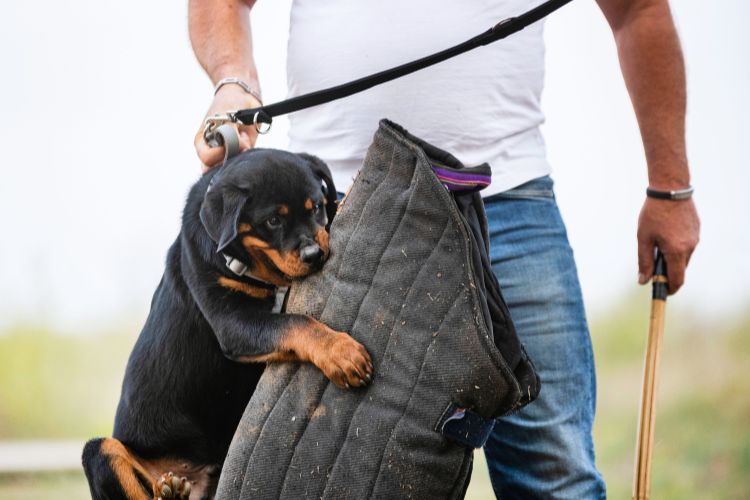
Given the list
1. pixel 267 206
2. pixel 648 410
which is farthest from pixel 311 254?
pixel 648 410

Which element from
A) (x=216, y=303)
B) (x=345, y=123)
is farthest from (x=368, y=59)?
(x=216, y=303)

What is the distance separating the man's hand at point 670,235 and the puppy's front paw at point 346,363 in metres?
0.82

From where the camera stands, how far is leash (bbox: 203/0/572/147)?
171 cm

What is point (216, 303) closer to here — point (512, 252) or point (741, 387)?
point (512, 252)

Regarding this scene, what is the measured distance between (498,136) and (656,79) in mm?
389

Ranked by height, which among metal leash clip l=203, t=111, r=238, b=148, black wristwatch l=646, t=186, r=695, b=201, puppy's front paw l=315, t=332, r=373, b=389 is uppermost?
metal leash clip l=203, t=111, r=238, b=148

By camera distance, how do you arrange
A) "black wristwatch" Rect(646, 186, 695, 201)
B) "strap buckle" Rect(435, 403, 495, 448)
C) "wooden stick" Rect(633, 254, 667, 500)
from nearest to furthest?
"strap buckle" Rect(435, 403, 495, 448)
"wooden stick" Rect(633, 254, 667, 500)
"black wristwatch" Rect(646, 186, 695, 201)

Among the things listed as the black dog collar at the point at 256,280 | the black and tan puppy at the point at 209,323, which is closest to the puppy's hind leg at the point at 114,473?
the black and tan puppy at the point at 209,323

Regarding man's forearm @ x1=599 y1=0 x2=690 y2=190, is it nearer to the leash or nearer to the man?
the man

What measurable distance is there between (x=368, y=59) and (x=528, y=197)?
0.41 m

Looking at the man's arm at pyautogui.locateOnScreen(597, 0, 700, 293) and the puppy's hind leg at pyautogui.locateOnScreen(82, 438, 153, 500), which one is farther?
the man's arm at pyautogui.locateOnScreen(597, 0, 700, 293)

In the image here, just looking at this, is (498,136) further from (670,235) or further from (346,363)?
(346,363)

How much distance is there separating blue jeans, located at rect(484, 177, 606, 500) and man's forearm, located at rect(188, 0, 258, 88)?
1.89ft

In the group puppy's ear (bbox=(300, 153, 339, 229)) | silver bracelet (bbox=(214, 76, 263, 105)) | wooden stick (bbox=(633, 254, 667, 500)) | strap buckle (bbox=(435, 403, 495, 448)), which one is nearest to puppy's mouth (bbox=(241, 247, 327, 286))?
puppy's ear (bbox=(300, 153, 339, 229))
